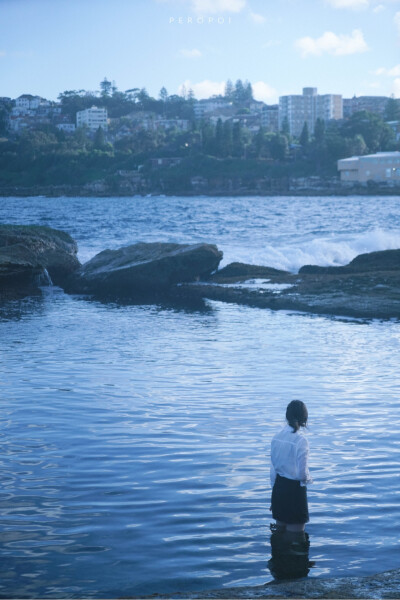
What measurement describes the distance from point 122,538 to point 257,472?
6.27 ft

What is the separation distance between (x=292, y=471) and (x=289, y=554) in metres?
0.58

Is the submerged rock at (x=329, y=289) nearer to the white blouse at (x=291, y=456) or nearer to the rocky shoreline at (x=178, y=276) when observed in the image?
the rocky shoreline at (x=178, y=276)

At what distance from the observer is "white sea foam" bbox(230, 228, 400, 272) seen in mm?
30141

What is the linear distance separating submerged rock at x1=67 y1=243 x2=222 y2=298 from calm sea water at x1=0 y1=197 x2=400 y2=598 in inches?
194

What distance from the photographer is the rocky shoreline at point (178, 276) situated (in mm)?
20031

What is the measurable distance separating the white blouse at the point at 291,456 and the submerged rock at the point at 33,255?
16.6 meters

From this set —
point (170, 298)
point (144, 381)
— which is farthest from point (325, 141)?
point (144, 381)

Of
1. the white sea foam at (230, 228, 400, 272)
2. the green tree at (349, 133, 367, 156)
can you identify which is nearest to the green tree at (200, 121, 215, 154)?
the green tree at (349, 133, 367, 156)

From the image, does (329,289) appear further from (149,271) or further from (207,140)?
(207,140)

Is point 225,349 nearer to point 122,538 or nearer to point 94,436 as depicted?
point 94,436

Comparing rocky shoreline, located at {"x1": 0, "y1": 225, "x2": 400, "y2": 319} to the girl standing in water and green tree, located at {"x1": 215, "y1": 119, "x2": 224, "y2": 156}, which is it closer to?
the girl standing in water

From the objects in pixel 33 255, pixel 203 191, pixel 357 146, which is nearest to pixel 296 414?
pixel 33 255

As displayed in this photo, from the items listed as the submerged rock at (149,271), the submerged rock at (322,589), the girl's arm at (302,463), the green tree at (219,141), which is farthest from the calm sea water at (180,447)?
the green tree at (219,141)

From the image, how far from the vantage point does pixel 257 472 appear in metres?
7.83
